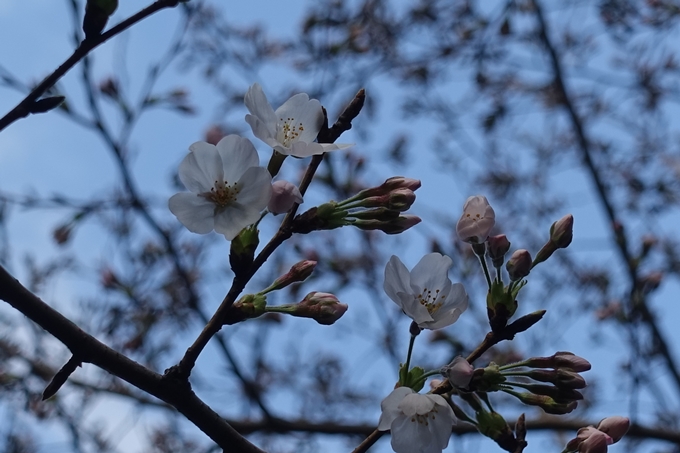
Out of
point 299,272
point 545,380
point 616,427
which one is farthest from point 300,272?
point 616,427

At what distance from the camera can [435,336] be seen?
3.83 meters

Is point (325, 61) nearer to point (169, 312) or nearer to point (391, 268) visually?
point (169, 312)

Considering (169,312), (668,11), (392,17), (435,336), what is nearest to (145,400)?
(169,312)

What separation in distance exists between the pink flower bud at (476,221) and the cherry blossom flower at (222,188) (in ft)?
1.64

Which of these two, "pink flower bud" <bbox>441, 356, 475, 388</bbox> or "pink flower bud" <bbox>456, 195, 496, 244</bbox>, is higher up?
"pink flower bud" <bbox>456, 195, 496, 244</bbox>

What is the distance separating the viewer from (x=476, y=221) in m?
1.51

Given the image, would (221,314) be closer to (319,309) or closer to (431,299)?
(319,309)

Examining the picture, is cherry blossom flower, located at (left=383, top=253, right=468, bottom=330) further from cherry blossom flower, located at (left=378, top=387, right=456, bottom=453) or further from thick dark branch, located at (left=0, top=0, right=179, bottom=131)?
thick dark branch, located at (left=0, top=0, right=179, bottom=131)

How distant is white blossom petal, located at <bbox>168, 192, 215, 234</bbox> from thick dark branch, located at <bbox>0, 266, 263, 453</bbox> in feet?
1.00

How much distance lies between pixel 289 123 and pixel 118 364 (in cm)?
72

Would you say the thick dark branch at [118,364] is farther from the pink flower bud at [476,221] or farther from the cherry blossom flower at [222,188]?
the pink flower bud at [476,221]

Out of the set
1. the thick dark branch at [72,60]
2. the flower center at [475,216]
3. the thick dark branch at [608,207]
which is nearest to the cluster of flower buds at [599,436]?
the flower center at [475,216]

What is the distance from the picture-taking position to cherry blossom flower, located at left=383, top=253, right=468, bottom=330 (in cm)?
141

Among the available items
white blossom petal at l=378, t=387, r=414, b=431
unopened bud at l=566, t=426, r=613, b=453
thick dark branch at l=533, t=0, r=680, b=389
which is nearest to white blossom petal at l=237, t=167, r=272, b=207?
white blossom petal at l=378, t=387, r=414, b=431
